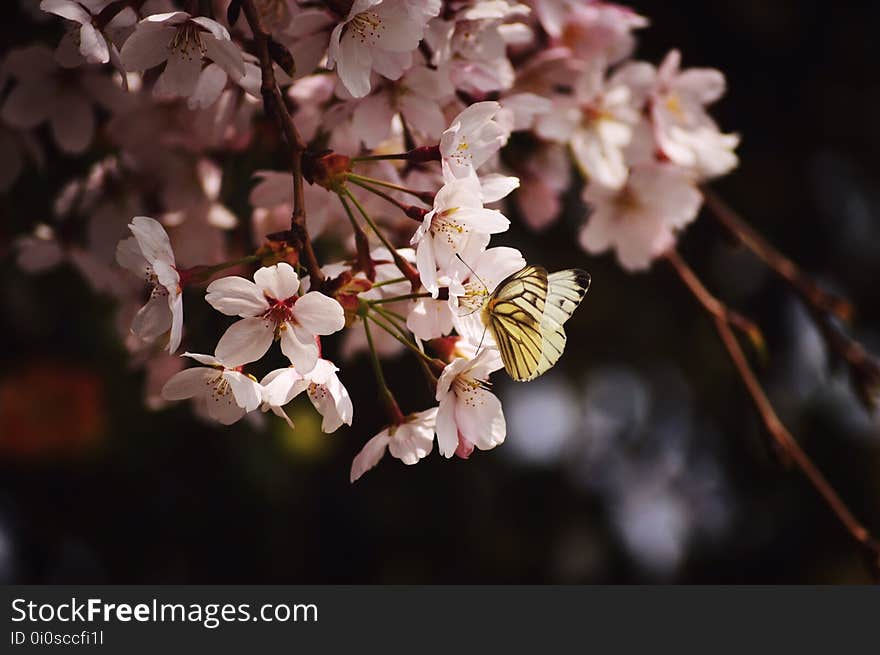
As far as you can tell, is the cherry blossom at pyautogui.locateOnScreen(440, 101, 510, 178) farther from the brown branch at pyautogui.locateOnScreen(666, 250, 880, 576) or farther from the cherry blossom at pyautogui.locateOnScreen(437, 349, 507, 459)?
the brown branch at pyautogui.locateOnScreen(666, 250, 880, 576)

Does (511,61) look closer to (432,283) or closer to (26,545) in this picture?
(432,283)

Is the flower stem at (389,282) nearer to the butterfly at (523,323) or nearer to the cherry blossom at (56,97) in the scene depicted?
the butterfly at (523,323)

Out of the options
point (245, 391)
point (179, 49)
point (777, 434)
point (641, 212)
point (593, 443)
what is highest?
point (179, 49)

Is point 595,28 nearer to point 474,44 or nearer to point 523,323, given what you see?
point 474,44

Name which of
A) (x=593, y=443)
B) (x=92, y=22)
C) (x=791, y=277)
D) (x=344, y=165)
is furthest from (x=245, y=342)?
(x=593, y=443)

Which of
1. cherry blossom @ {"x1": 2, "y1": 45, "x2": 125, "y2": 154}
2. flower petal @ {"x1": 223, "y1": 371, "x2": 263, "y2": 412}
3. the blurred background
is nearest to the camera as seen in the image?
flower petal @ {"x1": 223, "y1": 371, "x2": 263, "y2": 412}

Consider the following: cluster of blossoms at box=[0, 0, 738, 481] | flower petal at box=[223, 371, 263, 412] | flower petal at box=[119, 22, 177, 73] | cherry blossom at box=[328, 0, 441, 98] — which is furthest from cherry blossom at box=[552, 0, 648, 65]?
flower petal at box=[223, 371, 263, 412]

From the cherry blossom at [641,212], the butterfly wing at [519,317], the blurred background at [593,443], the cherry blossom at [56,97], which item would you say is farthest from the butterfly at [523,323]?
the blurred background at [593,443]
